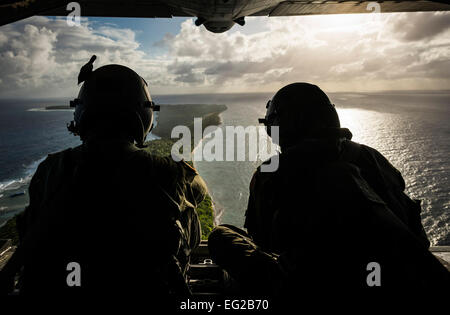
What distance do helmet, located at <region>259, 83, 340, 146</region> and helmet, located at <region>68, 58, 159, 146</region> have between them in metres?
1.43

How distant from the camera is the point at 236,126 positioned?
85.1 m

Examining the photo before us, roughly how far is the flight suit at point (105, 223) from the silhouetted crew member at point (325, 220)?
0.78 m

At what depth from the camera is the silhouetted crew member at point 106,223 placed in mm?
1293

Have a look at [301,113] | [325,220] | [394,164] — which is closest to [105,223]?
[325,220]

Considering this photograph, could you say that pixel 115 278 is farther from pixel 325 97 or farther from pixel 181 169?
pixel 325 97

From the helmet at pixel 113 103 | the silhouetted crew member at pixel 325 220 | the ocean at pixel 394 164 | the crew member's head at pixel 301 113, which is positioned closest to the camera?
the silhouetted crew member at pixel 325 220

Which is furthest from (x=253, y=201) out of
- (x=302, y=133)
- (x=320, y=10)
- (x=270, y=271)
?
(x=320, y=10)

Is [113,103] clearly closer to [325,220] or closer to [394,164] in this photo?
[325,220]

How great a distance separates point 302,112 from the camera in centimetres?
223

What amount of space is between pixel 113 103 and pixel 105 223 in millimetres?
1186

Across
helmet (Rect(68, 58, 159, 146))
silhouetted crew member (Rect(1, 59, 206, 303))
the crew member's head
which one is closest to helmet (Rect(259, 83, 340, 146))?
the crew member's head

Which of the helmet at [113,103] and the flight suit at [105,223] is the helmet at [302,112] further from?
the helmet at [113,103]

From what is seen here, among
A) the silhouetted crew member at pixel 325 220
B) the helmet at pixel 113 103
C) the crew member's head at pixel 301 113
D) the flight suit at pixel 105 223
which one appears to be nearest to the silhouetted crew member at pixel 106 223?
the flight suit at pixel 105 223
